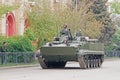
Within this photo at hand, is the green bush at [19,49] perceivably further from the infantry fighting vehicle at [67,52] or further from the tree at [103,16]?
the tree at [103,16]

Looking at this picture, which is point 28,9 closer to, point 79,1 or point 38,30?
point 38,30

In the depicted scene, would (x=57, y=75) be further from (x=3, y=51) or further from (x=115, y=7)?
(x=115, y=7)

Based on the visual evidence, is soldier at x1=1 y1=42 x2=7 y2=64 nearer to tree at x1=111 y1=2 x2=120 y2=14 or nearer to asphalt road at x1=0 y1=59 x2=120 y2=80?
asphalt road at x1=0 y1=59 x2=120 y2=80

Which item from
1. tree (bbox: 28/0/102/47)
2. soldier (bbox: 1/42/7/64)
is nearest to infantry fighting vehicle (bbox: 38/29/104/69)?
soldier (bbox: 1/42/7/64)

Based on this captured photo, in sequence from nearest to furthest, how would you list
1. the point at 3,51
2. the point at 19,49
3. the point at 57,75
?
the point at 57,75 → the point at 3,51 → the point at 19,49

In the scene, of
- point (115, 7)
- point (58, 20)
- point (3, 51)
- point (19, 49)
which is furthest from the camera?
point (115, 7)

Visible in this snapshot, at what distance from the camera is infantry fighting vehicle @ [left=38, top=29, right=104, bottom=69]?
106ft

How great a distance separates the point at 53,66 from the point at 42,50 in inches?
108

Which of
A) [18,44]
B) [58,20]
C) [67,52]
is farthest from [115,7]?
[67,52]

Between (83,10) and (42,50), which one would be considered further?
(83,10)

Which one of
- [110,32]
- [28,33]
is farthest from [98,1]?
[28,33]

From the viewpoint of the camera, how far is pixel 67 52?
32.4 m

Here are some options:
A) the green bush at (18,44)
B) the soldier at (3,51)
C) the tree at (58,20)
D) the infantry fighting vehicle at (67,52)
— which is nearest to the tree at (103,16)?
the tree at (58,20)

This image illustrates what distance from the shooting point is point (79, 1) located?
192 feet
